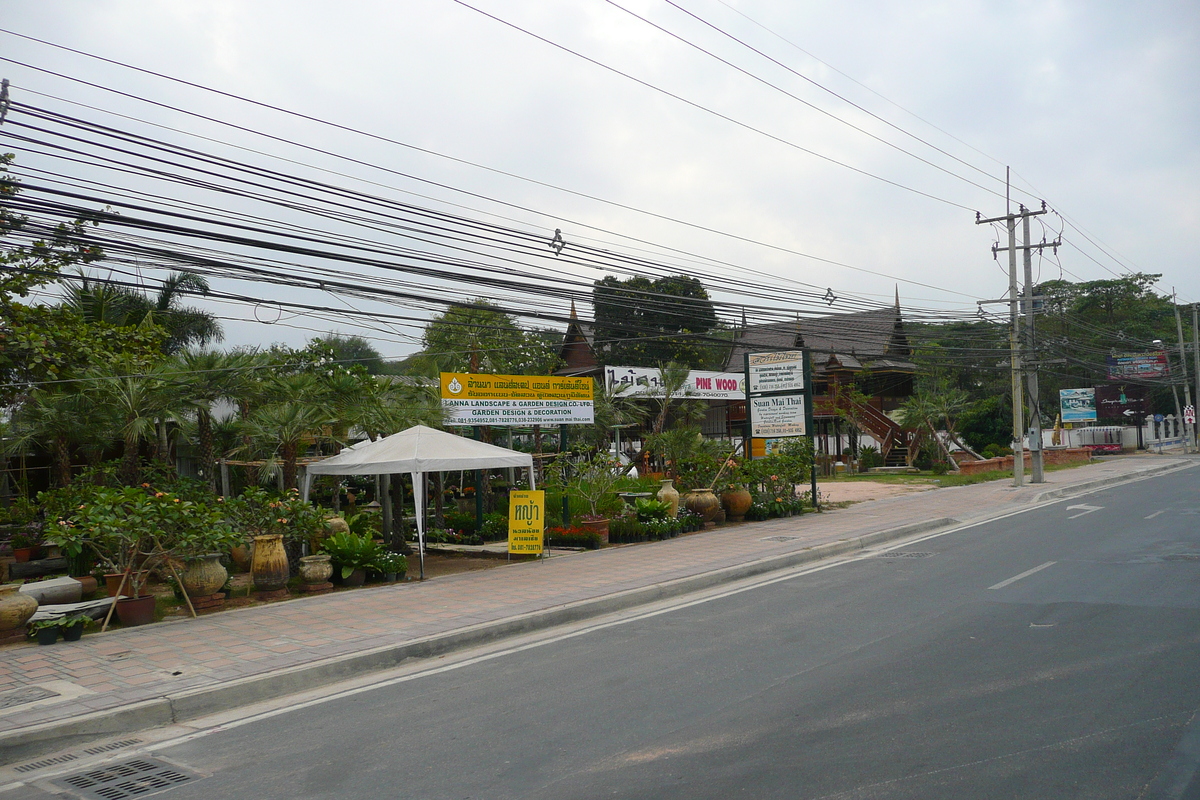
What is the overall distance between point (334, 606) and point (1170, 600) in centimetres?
934

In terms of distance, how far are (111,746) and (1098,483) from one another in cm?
3125

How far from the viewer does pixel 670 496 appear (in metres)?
17.7

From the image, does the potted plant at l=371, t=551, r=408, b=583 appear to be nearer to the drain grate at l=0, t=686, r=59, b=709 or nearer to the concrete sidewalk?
the concrete sidewalk

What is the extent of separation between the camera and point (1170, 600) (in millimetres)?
8930

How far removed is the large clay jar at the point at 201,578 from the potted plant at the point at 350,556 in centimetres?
170

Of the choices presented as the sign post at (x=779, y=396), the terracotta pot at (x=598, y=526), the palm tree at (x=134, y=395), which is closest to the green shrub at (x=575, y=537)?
the terracotta pot at (x=598, y=526)

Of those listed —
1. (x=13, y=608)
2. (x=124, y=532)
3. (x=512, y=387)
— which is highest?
(x=512, y=387)

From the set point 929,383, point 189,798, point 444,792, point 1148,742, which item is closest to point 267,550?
point 189,798

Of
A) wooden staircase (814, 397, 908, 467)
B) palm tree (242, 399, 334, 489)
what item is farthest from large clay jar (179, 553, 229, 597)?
wooden staircase (814, 397, 908, 467)

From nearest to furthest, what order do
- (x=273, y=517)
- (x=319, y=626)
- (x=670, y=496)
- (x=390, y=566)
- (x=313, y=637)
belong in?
(x=313, y=637) → (x=319, y=626) → (x=273, y=517) → (x=390, y=566) → (x=670, y=496)

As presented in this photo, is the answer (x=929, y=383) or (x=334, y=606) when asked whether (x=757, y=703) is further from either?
(x=929, y=383)

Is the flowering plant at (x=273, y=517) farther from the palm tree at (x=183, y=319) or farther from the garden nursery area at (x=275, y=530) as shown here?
the palm tree at (x=183, y=319)

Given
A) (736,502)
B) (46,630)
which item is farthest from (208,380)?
(736,502)

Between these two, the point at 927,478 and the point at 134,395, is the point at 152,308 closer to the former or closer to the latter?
the point at 134,395
